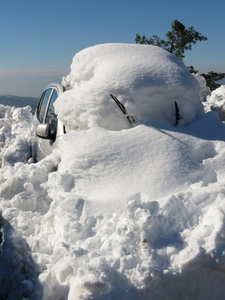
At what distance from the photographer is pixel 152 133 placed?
4.55 m

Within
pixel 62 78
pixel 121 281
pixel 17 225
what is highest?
pixel 62 78

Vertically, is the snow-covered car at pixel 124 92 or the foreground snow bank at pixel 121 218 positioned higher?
the snow-covered car at pixel 124 92

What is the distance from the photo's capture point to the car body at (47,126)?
5.46 meters

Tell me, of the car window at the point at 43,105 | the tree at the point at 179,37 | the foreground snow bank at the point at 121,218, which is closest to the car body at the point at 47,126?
the car window at the point at 43,105

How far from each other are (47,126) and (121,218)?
95.1 inches

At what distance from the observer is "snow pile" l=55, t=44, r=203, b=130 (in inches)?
192

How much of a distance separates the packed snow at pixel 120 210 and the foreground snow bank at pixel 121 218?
0.03ft

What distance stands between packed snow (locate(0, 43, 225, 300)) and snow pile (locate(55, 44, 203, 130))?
0.09 feet

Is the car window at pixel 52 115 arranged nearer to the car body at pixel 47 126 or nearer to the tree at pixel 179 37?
the car body at pixel 47 126

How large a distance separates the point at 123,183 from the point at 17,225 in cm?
137

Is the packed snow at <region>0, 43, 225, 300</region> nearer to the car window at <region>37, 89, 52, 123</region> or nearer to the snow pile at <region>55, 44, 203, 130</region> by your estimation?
the snow pile at <region>55, 44, 203, 130</region>

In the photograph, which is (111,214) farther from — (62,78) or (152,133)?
(62,78)

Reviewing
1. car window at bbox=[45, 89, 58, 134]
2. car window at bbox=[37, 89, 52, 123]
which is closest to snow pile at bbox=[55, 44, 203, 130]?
car window at bbox=[45, 89, 58, 134]

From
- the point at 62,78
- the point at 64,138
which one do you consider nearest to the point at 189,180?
the point at 64,138
